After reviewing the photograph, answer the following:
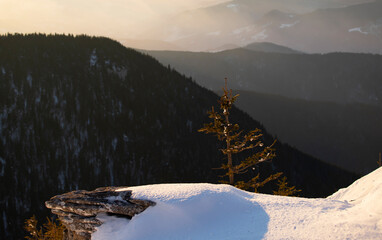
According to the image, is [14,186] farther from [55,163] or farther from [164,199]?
[164,199]

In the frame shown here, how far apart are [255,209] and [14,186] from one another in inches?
6699

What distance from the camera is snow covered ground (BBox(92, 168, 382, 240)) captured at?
10.4m

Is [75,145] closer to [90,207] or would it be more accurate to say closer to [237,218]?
[90,207]

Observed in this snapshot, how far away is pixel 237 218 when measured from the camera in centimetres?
1195

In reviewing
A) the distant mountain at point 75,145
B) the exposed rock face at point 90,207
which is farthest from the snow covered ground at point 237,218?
the distant mountain at point 75,145

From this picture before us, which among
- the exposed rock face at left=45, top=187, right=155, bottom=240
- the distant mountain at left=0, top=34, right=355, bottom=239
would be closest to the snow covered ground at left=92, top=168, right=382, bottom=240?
the exposed rock face at left=45, top=187, right=155, bottom=240

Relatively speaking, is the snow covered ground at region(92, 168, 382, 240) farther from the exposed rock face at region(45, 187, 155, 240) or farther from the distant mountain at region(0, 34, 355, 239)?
the distant mountain at region(0, 34, 355, 239)

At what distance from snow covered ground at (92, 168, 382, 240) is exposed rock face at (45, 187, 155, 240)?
34 cm

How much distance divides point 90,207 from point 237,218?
6.23 metres

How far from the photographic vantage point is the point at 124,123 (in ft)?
644

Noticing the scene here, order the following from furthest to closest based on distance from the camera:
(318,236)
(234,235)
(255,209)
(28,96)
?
(28,96), (255,209), (234,235), (318,236)

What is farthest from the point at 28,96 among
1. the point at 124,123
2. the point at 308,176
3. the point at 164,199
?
the point at 164,199

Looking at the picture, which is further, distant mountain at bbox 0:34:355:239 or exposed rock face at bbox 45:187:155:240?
distant mountain at bbox 0:34:355:239

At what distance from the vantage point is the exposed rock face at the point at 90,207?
42.3ft
